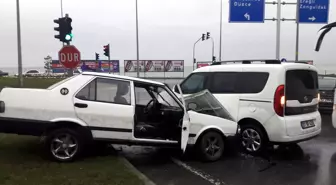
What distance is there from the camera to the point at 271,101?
280 inches

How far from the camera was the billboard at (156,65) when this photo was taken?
188 ft

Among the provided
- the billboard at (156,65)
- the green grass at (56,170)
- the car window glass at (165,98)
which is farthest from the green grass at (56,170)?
the billboard at (156,65)

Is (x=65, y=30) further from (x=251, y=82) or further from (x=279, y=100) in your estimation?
(x=279, y=100)

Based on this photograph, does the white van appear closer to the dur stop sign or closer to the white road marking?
the white road marking

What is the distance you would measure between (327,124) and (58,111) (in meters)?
8.89

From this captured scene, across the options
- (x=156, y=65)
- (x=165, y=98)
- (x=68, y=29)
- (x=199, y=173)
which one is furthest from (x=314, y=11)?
(x=156, y=65)

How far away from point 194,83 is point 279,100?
2.24m

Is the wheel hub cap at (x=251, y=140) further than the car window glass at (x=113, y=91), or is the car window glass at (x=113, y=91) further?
the wheel hub cap at (x=251, y=140)

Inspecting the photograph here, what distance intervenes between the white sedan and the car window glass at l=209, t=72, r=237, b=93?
1.38 metres

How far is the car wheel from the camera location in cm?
676

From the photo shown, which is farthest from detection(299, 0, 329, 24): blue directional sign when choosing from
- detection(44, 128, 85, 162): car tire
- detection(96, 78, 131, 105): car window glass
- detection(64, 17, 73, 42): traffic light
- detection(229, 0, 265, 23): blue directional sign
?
detection(44, 128, 85, 162): car tire

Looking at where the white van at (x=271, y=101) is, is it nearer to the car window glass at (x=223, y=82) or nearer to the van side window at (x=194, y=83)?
the car window glass at (x=223, y=82)

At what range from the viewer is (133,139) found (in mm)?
6305

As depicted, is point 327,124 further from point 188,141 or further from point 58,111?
point 58,111
